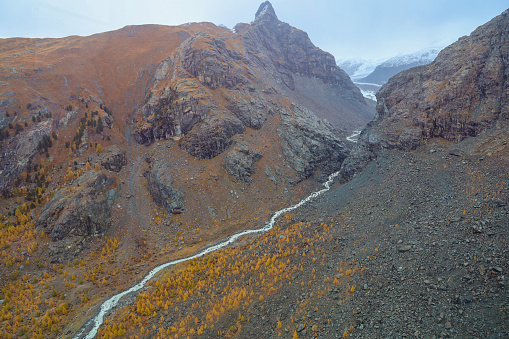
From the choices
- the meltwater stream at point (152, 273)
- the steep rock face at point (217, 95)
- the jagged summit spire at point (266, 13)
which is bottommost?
the meltwater stream at point (152, 273)

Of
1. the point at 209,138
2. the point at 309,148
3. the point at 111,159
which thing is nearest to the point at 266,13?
the point at 309,148

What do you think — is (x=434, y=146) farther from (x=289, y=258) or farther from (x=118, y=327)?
(x=118, y=327)

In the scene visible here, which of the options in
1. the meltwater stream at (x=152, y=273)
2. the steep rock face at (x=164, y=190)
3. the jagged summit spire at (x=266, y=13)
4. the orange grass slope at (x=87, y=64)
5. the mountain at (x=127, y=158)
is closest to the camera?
the meltwater stream at (x=152, y=273)

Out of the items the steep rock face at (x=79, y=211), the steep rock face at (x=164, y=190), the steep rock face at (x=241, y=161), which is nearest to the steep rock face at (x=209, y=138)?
the steep rock face at (x=241, y=161)

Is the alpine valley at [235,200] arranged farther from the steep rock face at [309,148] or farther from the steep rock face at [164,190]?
the steep rock face at [309,148]

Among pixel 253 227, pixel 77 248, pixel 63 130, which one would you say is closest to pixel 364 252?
pixel 253 227

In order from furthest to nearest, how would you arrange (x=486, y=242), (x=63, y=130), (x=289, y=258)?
(x=63, y=130)
(x=289, y=258)
(x=486, y=242)

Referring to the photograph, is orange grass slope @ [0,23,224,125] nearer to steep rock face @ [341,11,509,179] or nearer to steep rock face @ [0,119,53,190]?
steep rock face @ [0,119,53,190]
